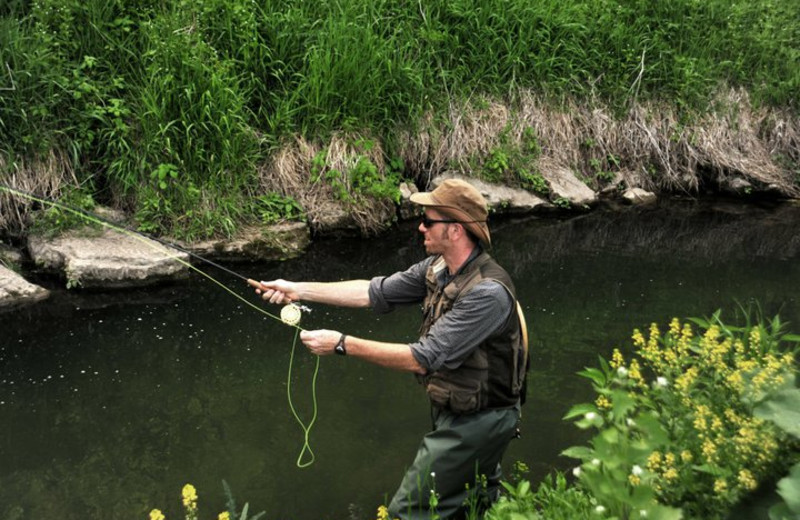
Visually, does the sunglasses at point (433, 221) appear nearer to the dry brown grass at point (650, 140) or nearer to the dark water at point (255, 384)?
the dark water at point (255, 384)

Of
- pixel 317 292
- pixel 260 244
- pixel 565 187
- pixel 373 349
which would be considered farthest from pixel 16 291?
pixel 565 187

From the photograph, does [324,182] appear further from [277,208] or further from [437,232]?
[437,232]

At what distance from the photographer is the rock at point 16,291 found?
6.45 m

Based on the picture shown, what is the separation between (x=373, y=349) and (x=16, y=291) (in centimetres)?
407

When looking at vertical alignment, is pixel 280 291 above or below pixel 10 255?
above

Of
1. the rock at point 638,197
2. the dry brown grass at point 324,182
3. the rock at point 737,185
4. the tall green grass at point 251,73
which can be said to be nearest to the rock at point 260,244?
the tall green grass at point 251,73

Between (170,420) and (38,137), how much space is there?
3634 millimetres

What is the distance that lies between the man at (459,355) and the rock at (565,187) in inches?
246

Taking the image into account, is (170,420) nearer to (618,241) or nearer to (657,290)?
(657,290)

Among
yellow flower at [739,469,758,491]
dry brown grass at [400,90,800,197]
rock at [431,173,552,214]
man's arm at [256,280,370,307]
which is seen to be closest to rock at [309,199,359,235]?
dry brown grass at [400,90,800,197]

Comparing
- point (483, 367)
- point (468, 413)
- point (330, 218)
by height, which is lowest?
point (330, 218)

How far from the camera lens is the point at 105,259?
22.9ft

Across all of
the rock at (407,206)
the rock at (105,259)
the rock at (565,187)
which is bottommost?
the rock at (565,187)

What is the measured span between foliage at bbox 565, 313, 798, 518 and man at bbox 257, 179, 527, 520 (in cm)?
83
